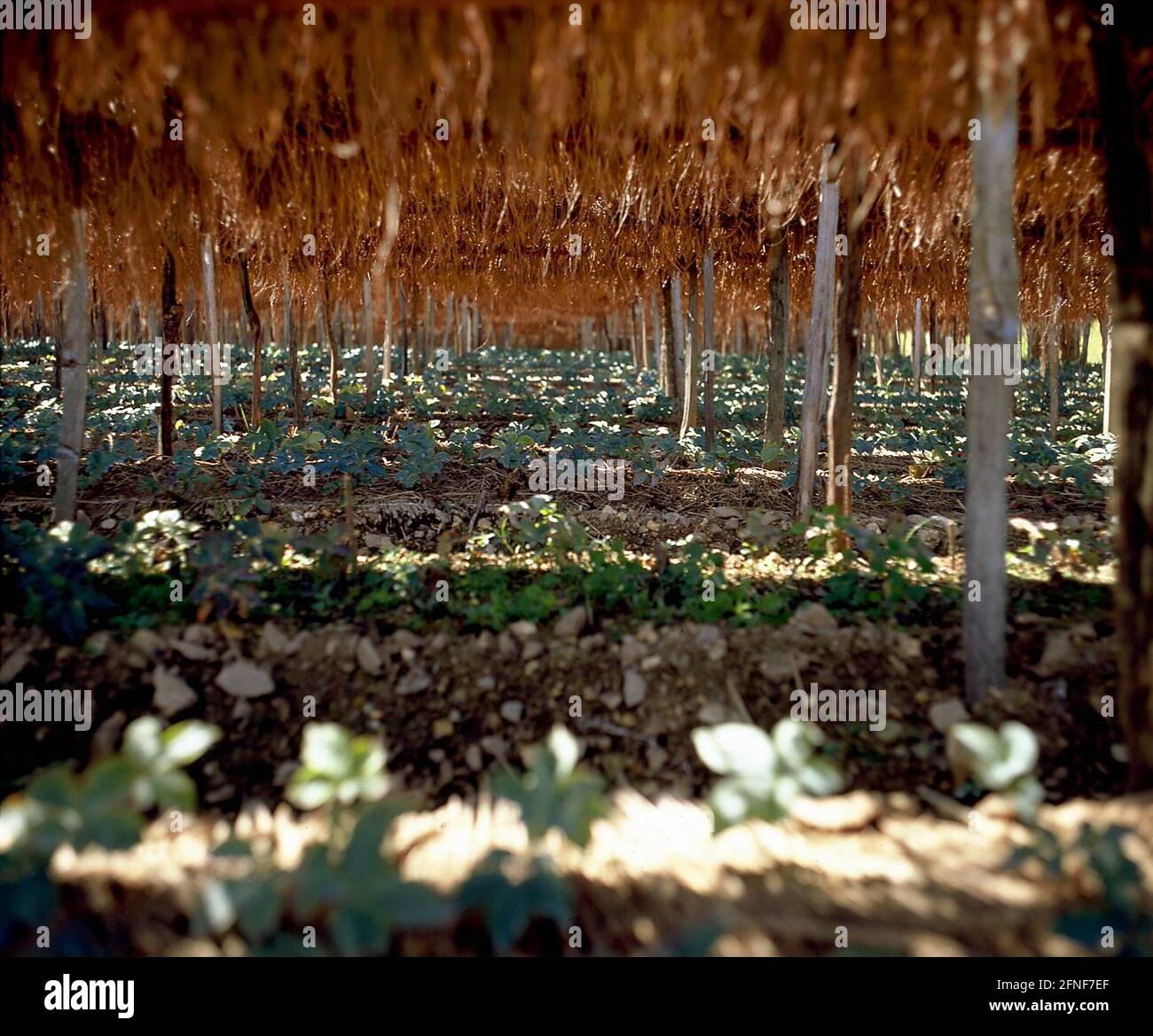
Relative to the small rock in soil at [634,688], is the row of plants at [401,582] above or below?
above

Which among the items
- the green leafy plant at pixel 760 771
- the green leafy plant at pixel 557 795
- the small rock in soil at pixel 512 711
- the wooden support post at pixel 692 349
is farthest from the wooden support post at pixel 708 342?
the green leafy plant at pixel 557 795

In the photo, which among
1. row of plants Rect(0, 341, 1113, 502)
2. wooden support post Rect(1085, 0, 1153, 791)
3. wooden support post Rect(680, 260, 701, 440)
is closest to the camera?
wooden support post Rect(1085, 0, 1153, 791)

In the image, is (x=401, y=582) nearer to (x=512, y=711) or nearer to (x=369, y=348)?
(x=512, y=711)

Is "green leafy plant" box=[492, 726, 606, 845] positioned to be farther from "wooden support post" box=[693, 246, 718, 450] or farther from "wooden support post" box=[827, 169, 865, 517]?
"wooden support post" box=[693, 246, 718, 450]

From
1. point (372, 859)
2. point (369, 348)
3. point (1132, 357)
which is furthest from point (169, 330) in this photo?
point (1132, 357)

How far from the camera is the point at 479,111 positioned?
8.11ft

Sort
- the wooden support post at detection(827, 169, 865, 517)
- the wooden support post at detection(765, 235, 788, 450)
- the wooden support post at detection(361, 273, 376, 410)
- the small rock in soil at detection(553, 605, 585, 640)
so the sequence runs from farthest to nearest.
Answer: the wooden support post at detection(361, 273, 376, 410) < the wooden support post at detection(765, 235, 788, 450) < the wooden support post at detection(827, 169, 865, 517) < the small rock in soil at detection(553, 605, 585, 640)

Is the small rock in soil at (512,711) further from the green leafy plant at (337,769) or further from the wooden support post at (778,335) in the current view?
the wooden support post at (778,335)

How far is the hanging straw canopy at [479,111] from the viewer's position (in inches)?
81.7

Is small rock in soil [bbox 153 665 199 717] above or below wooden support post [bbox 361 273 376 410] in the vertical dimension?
below

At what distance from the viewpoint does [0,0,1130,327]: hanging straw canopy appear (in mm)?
2074

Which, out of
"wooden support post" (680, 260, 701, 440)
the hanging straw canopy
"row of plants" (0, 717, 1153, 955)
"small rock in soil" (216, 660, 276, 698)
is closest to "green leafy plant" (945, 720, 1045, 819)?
"row of plants" (0, 717, 1153, 955)

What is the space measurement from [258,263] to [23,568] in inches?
276
